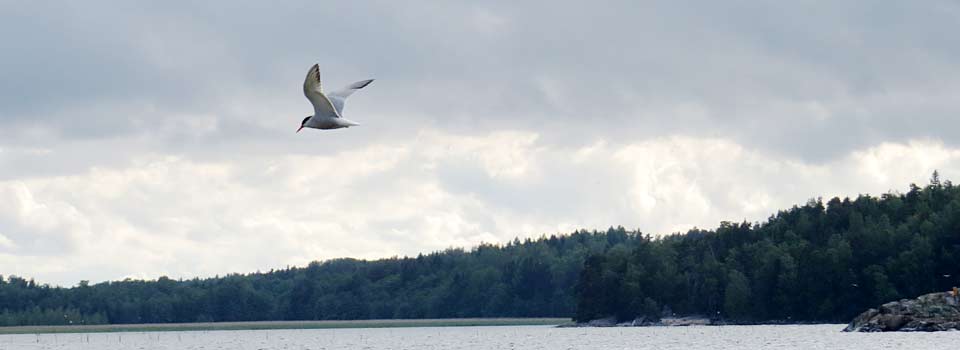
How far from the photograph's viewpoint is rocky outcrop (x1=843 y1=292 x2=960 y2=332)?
11562 centimetres

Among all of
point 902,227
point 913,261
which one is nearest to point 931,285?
point 913,261

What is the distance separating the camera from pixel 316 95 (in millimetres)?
38719

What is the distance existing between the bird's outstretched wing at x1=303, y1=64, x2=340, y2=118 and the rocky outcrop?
282ft

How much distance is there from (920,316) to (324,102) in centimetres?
8843

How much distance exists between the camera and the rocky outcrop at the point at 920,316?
4552 inches

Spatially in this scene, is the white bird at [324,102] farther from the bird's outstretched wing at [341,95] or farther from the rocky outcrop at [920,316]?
the rocky outcrop at [920,316]

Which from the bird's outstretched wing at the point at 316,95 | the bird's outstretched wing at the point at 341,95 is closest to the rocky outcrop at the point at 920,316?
the bird's outstretched wing at the point at 341,95

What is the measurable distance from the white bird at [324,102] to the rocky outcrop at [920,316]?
85.1 meters

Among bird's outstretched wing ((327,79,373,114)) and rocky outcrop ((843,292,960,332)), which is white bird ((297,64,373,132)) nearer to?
bird's outstretched wing ((327,79,373,114))

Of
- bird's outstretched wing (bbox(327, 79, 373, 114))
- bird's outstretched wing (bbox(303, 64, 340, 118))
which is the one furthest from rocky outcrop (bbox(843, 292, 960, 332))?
bird's outstretched wing (bbox(303, 64, 340, 118))

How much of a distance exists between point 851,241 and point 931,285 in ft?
74.6

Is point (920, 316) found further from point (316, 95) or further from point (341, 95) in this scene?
point (316, 95)

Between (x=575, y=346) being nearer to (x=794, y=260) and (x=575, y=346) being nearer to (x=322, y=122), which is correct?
(x=322, y=122)

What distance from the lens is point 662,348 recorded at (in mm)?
97938
